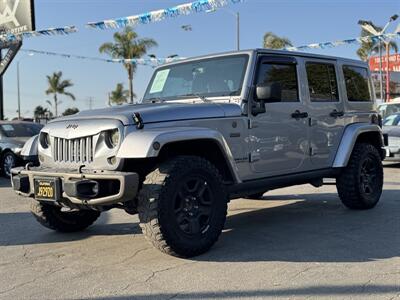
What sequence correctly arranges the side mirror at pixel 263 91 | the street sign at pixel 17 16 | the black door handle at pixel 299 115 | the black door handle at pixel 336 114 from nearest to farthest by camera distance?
the side mirror at pixel 263 91 < the black door handle at pixel 299 115 < the black door handle at pixel 336 114 < the street sign at pixel 17 16

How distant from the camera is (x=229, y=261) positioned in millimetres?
4613

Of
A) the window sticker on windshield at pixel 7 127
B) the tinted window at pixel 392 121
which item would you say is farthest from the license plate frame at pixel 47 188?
the tinted window at pixel 392 121

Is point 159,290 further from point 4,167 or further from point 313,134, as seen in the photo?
point 4,167

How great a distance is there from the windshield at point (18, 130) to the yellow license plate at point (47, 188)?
8565 mm

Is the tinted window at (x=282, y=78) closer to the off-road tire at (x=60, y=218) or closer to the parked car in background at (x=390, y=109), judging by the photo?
the off-road tire at (x=60, y=218)

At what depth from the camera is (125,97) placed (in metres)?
57.8

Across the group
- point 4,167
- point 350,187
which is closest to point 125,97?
point 4,167

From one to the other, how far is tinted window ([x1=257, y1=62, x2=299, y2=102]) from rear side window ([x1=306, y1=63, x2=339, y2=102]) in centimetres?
31

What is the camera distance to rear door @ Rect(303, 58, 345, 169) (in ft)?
20.8

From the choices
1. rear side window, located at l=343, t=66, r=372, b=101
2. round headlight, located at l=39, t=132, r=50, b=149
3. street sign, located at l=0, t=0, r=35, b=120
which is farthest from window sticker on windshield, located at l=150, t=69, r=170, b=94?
street sign, located at l=0, t=0, r=35, b=120

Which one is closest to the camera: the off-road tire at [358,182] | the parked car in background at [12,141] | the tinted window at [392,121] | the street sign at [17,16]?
the off-road tire at [358,182]

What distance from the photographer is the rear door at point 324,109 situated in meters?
6.33

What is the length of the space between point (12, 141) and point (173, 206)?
8930mm

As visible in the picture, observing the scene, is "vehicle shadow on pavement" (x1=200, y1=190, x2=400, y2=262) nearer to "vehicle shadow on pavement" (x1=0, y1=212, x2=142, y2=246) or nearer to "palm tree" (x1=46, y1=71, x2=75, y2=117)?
"vehicle shadow on pavement" (x1=0, y1=212, x2=142, y2=246)
